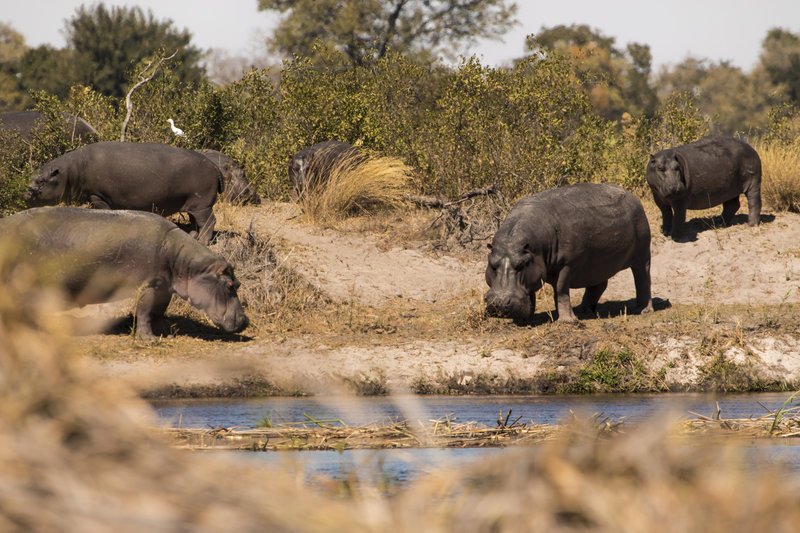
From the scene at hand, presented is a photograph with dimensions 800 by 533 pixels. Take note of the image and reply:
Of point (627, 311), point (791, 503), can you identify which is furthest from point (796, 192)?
point (791, 503)

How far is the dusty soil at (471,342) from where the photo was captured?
10.9 meters

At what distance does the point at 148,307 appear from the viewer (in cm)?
1161

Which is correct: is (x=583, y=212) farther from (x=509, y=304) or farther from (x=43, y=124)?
(x=43, y=124)

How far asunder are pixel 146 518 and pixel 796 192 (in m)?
18.1

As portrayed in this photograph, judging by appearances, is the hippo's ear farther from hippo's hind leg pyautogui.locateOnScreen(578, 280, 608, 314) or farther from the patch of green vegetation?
the patch of green vegetation

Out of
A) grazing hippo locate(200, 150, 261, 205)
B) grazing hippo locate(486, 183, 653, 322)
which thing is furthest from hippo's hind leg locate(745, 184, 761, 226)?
grazing hippo locate(200, 150, 261, 205)

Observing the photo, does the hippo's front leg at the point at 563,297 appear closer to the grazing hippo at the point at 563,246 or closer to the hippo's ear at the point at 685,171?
the grazing hippo at the point at 563,246

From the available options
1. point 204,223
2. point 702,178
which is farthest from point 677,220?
point 204,223

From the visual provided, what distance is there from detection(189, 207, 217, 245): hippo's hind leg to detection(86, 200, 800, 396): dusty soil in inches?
26.5

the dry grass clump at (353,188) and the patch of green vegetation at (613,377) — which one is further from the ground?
the dry grass clump at (353,188)

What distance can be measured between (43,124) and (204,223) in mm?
4122

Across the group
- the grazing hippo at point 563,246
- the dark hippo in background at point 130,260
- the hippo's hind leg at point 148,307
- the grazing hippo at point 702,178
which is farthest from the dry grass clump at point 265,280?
the grazing hippo at point 702,178

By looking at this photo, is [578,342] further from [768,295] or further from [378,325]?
[768,295]

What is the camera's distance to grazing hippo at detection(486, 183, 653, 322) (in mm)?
11875
